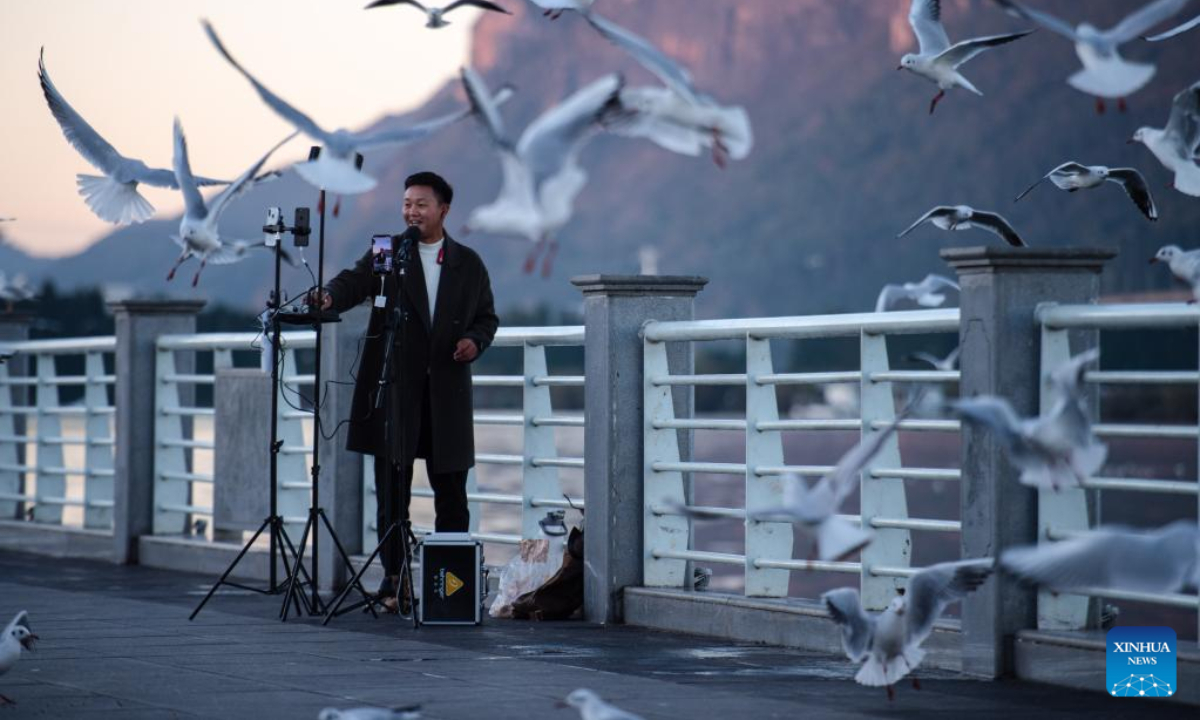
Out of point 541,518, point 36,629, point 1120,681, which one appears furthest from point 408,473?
point 1120,681

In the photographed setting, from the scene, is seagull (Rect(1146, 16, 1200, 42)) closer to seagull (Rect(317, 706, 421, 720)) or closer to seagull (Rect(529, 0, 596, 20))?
seagull (Rect(529, 0, 596, 20))

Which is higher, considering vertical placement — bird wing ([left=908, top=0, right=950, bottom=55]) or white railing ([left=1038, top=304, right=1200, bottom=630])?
bird wing ([left=908, top=0, right=950, bottom=55])

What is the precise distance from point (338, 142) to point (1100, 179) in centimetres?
291

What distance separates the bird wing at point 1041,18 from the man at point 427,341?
4511 mm

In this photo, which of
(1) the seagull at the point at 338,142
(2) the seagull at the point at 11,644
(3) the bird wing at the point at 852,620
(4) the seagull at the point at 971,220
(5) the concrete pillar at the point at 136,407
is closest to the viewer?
(1) the seagull at the point at 338,142

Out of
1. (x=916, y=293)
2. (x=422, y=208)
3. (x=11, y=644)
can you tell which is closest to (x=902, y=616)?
(x=11, y=644)

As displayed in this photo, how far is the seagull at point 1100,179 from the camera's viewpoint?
6.08 meters

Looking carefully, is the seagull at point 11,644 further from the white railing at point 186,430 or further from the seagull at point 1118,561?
the white railing at point 186,430

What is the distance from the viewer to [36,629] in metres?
7.89

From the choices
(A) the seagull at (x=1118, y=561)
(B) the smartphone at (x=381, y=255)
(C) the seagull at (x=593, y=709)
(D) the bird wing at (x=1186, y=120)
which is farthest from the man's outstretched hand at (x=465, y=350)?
(A) the seagull at (x=1118, y=561)

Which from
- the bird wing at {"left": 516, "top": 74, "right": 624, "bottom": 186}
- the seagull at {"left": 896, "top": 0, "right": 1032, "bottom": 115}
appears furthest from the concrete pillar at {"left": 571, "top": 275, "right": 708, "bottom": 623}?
the bird wing at {"left": 516, "top": 74, "right": 624, "bottom": 186}

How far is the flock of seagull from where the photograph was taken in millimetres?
3453

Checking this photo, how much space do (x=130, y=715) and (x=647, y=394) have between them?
340cm

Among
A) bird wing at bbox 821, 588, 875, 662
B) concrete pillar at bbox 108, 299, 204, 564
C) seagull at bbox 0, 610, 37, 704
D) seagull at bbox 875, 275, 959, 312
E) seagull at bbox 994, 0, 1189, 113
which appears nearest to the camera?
seagull at bbox 994, 0, 1189, 113
